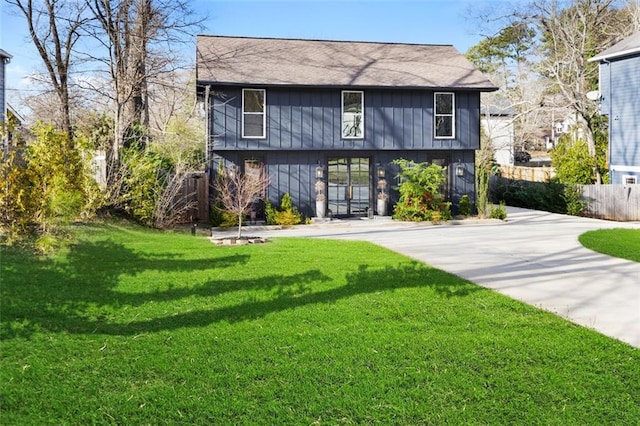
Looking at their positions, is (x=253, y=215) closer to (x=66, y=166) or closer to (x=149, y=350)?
(x=66, y=166)

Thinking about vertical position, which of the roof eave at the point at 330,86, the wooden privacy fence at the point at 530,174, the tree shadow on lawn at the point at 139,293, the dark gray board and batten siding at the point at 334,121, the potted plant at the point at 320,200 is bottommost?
the tree shadow on lawn at the point at 139,293

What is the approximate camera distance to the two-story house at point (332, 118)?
1773 cm

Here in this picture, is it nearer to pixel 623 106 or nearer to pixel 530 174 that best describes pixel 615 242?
pixel 623 106

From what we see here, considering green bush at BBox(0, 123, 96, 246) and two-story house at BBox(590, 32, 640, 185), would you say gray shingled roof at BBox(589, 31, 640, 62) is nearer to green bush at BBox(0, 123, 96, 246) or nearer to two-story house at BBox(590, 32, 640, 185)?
two-story house at BBox(590, 32, 640, 185)

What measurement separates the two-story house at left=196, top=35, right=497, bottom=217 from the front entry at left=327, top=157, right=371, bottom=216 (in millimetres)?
32

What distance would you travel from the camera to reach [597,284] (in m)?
8.20

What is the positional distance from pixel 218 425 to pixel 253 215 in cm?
1391

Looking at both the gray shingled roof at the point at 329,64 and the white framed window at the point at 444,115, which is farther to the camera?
the white framed window at the point at 444,115

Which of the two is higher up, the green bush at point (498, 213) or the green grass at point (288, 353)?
the green bush at point (498, 213)

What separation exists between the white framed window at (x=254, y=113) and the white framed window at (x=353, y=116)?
261 centimetres

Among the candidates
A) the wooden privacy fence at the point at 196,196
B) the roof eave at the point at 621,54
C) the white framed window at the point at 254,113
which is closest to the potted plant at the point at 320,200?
the white framed window at the point at 254,113

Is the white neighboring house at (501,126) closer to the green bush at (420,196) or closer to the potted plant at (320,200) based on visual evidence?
the green bush at (420,196)

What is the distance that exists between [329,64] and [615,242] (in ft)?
34.9

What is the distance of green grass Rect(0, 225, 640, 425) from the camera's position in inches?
160
